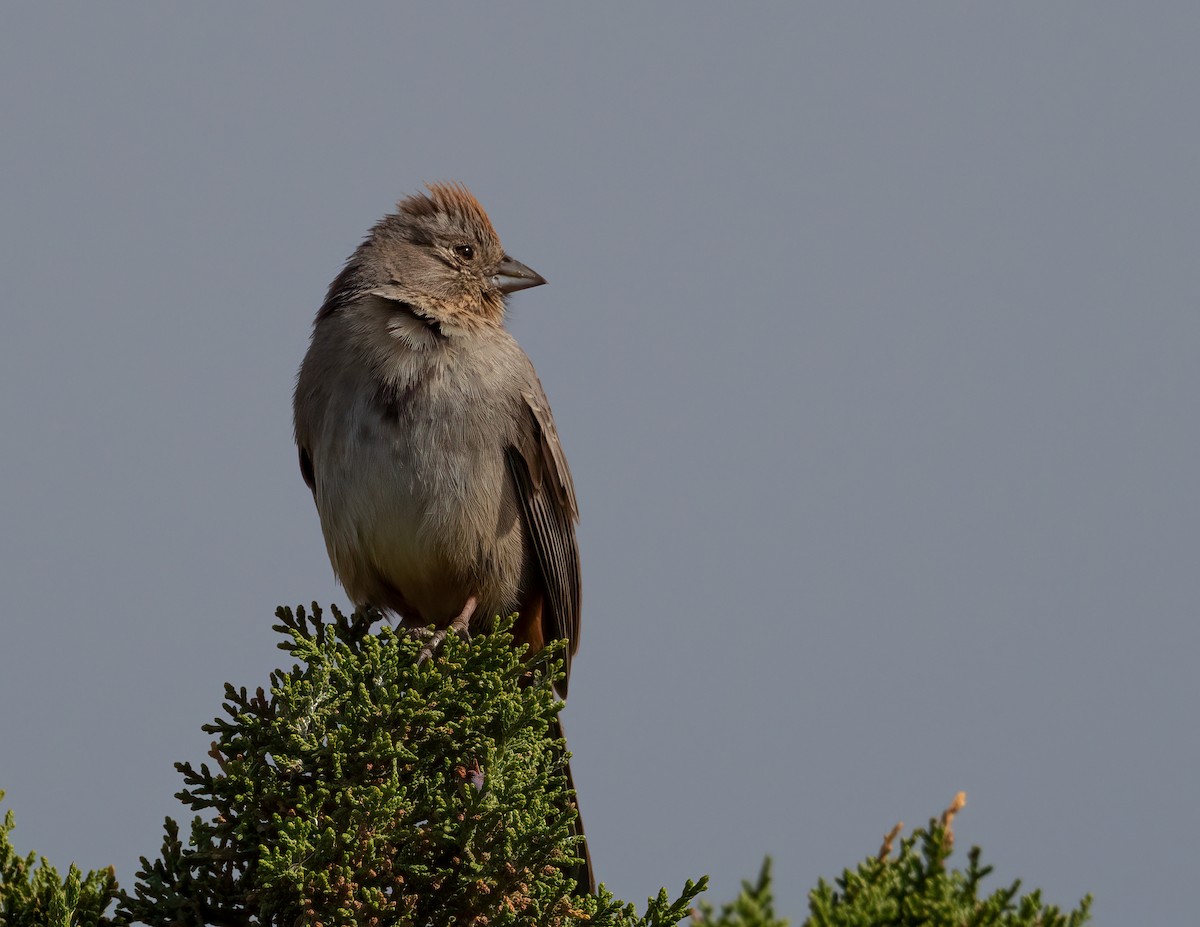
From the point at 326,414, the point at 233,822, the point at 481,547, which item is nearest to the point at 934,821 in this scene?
the point at 233,822

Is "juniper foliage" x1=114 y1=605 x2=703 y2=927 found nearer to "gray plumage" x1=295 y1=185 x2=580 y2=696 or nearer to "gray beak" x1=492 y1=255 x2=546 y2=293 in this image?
"gray plumage" x1=295 y1=185 x2=580 y2=696

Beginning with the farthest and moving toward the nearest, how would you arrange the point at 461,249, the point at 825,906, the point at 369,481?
1. the point at 461,249
2. the point at 369,481
3. the point at 825,906

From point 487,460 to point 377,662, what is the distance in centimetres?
155

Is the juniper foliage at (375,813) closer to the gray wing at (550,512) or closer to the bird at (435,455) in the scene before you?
the bird at (435,455)

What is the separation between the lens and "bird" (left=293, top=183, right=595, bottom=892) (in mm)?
5508

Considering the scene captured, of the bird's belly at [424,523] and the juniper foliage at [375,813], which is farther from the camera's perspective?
the bird's belly at [424,523]

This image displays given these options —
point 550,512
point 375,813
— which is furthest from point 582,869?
point 550,512

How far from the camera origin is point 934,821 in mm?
2910

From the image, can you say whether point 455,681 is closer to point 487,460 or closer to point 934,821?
point 487,460

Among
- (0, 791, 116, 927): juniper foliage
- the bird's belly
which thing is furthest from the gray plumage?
(0, 791, 116, 927): juniper foliage

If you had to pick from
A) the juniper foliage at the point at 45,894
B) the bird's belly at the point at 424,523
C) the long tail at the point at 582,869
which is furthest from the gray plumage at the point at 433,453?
the juniper foliage at the point at 45,894

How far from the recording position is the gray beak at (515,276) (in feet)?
21.1

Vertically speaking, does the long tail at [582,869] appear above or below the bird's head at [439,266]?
below

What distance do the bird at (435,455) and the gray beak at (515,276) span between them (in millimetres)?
112
